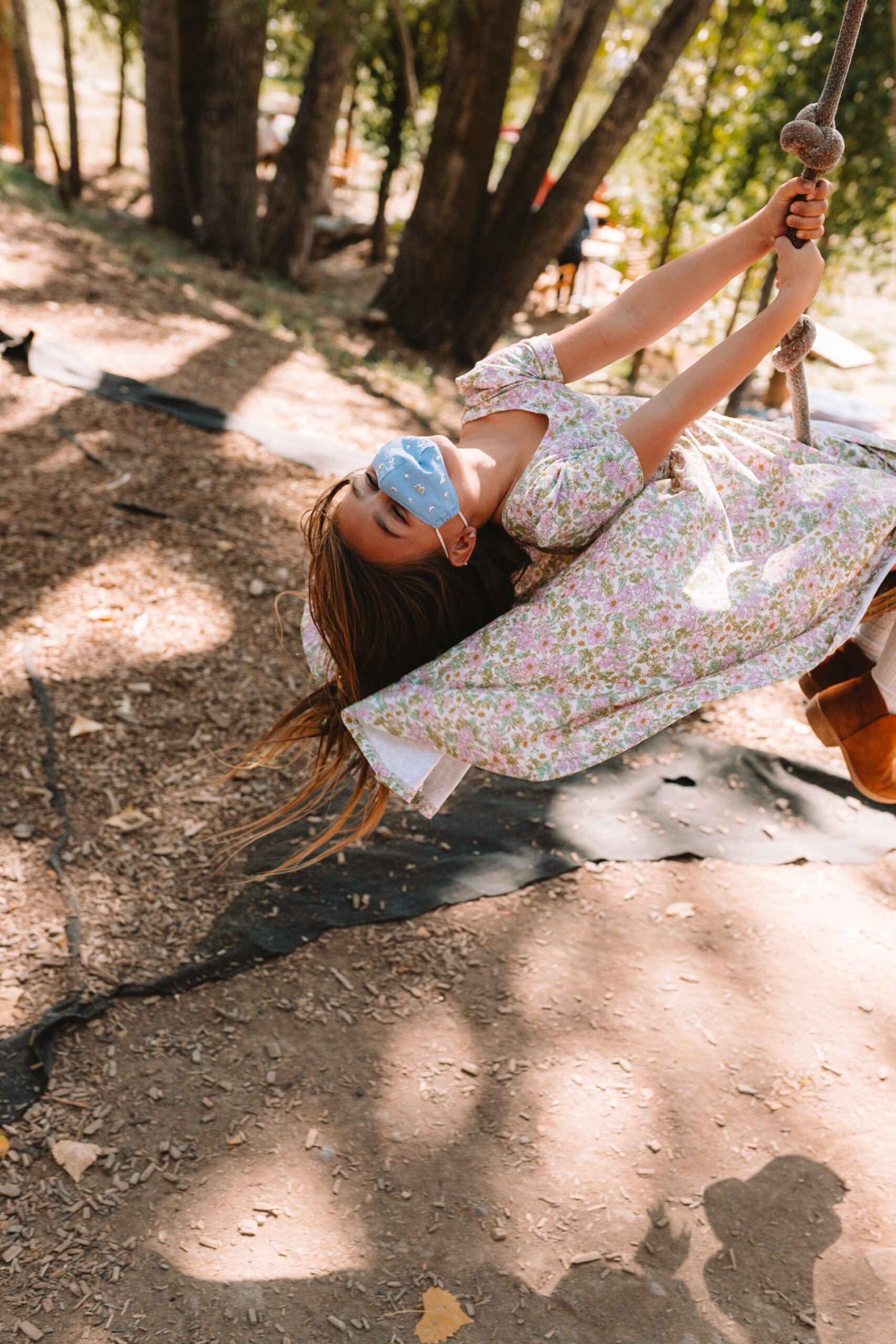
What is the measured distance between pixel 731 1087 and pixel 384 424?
146 inches

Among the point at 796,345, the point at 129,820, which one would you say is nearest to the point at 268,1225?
the point at 129,820

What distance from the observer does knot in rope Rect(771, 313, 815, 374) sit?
6.09 ft

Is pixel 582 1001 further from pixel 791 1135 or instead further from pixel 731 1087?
pixel 791 1135

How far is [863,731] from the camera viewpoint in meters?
2.05

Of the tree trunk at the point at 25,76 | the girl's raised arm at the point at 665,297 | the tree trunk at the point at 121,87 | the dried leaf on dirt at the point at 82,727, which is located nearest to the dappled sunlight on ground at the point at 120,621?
Result: the dried leaf on dirt at the point at 82,727

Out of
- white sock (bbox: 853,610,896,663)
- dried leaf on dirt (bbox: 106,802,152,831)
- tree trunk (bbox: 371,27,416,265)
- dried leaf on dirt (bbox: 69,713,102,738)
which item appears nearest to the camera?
white sock (bbox: 853,610,896,663)

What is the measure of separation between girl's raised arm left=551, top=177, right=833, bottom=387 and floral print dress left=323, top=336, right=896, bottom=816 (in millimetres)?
160

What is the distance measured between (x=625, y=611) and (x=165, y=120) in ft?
22.4

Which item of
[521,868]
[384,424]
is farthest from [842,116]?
[521,868]

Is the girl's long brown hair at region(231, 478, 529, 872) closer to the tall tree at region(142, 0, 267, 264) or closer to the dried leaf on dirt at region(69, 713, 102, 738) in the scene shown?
the dried leaf on dirt at region(69, 713, 102, 738)

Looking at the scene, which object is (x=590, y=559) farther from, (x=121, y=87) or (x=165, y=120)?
(x=121, y=87)

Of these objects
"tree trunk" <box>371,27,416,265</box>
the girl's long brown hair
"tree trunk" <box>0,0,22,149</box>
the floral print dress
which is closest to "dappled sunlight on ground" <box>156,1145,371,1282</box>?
the girl's long brown hair

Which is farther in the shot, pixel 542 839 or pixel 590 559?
pixel 542 839

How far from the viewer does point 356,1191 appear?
6.63ft
